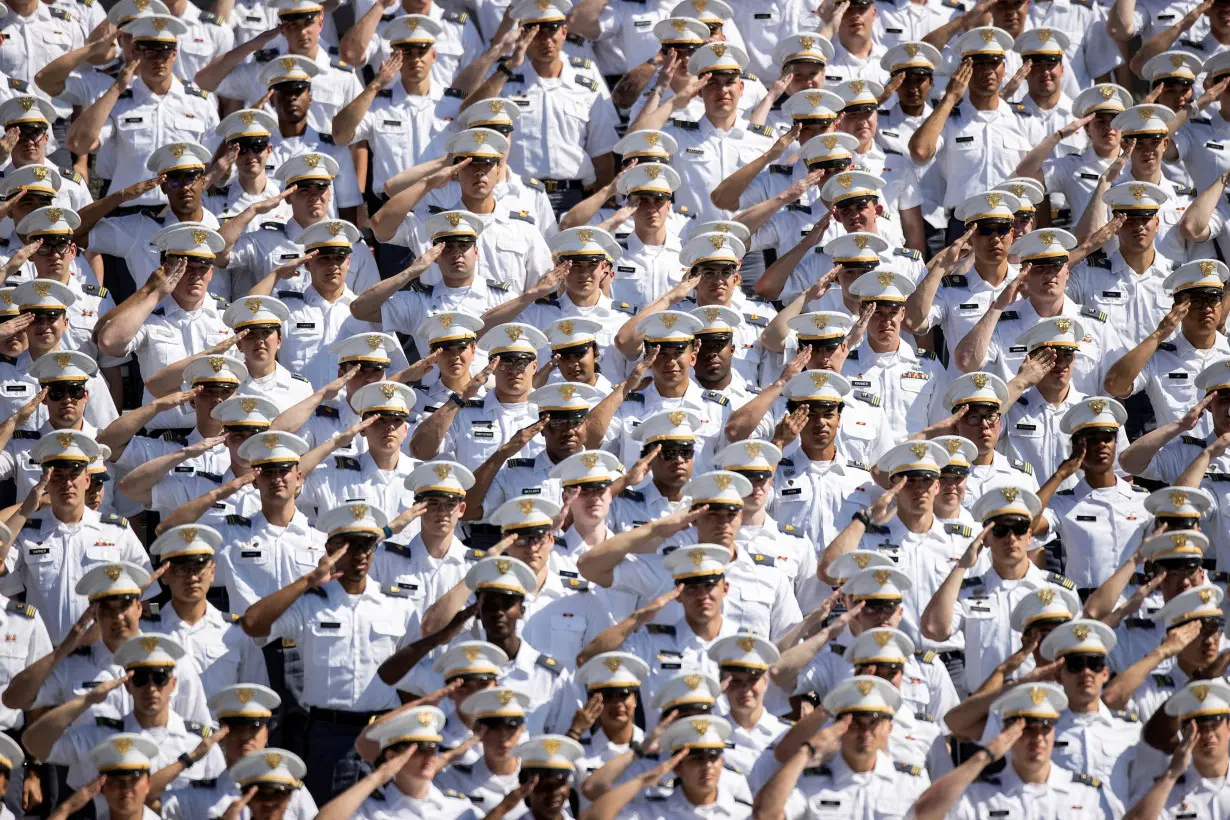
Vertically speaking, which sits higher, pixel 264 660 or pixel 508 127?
pixel 508 127

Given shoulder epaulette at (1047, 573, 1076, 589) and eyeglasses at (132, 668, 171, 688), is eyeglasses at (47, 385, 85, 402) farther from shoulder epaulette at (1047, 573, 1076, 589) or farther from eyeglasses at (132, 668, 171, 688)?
shoulder epaulette at (1047, 573, 1076, 589)

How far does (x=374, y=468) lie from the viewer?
486 inches

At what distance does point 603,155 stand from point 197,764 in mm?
4776

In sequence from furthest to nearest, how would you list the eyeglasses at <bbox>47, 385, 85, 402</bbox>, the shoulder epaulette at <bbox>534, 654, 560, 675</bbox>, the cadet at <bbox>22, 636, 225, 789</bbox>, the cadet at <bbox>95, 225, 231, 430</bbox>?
1. the cadet at <bbox>95, 225, 231, 430</bbox>
2. the eyeglasses at <bbox>47, 385, 85, 402</bbox>
3. the shoulder epaulette at <bbox>534, 654, 560, 675</bbox>
4. the cadet at <bbox>22, 636, 225, 789</bbox>

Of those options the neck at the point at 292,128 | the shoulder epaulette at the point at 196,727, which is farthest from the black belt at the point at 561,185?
the shoulder epaulette at the point at 196,727

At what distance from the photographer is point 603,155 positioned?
14.3 meters

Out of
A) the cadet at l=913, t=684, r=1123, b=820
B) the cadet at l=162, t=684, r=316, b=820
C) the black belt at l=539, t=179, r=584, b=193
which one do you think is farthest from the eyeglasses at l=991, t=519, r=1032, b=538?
the black belt at l=539, t=179, r=584, b=193

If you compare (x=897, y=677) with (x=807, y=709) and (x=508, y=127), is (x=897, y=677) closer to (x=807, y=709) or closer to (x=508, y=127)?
(x=807, y=709)

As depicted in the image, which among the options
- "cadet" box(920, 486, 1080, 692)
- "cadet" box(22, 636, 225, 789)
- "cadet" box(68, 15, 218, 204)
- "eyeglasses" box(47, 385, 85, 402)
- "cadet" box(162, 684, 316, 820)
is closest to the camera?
"cadet" box(162, 684, 316, 820)

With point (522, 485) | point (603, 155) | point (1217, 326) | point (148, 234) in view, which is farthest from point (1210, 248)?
point (148, 234)

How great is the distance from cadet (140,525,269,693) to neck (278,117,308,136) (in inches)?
127

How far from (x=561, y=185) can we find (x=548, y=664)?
3.82 metres

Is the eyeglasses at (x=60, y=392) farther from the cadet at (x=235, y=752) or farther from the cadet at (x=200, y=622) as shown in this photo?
the cadet at (x=235, y=752)

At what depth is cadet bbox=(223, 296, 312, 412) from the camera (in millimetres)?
12680
